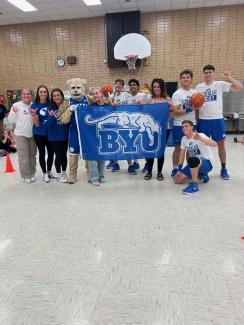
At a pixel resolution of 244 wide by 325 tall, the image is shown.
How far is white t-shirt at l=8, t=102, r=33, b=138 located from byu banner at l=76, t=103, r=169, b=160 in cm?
72

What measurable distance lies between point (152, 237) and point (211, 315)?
86 centimetres

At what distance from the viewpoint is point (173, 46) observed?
307 inches

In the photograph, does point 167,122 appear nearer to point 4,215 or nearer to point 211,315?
point 4,215

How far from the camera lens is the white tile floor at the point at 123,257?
1449mm

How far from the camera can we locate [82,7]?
7.06m

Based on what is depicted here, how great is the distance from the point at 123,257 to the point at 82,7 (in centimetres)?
715

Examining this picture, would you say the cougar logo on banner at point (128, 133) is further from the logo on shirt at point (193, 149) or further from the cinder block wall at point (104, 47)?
the cinder block wall at point (104, 47)

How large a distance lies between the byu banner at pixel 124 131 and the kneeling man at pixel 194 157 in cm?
35

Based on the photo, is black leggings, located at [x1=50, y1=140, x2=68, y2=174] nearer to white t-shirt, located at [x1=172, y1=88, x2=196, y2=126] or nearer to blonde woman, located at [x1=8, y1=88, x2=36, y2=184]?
blonde woman, located at [x1=8, y1=88, x2=36, y2=184]

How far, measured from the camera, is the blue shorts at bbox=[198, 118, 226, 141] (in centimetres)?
348

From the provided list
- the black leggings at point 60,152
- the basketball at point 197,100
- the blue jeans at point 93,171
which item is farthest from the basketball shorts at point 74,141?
the basketball at point 197,100

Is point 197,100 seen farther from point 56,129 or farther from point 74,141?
point 56,129

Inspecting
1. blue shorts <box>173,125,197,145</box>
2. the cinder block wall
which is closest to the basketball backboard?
the cinder block wall

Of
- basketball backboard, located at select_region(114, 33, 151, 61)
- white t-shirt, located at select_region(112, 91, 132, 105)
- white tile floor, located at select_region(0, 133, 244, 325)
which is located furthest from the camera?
basketball backboard, located at select_region(114, 33, 151, 61)
